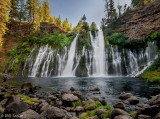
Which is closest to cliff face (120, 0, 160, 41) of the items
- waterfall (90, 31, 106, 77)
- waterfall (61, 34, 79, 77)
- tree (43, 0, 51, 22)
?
waterfall (90, 31, 106, 77)

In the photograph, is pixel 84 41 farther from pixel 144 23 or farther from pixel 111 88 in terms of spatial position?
pixel 111 88

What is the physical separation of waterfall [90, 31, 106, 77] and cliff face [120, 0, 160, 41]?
8.24 meters

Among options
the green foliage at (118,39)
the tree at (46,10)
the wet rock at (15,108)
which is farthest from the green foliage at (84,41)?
the tree at (46,10)

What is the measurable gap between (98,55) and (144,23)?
57.9ft

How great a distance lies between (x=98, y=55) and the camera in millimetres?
28688

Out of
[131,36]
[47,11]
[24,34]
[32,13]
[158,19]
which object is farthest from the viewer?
[47,11]

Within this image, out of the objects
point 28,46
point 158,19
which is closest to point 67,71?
point 28,46

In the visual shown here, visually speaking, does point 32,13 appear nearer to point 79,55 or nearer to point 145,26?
point 79,55

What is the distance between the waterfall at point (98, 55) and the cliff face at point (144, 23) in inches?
324

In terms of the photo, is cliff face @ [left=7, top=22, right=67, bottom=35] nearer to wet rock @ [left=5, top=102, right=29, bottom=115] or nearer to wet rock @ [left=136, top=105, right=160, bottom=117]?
wet rock @ [left=5, top=102, right=29, bottom=115]

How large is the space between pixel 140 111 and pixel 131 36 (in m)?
31.3

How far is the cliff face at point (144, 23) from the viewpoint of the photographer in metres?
28.2

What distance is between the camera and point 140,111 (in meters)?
3.73

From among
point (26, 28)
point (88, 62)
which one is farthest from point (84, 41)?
point (26, 28)
